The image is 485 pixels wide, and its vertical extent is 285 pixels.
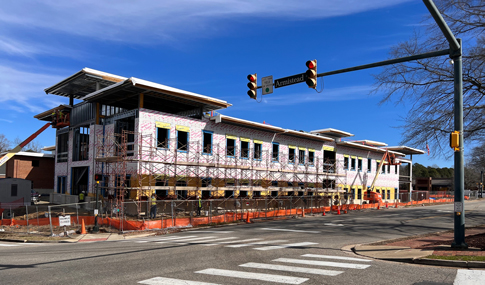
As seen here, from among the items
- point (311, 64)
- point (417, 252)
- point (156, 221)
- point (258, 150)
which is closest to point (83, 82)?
point (258, 150)

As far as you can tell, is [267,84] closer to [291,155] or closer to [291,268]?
[291,268]

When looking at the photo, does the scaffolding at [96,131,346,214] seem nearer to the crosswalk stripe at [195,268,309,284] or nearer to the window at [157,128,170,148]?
the window at [157,128,170,148]

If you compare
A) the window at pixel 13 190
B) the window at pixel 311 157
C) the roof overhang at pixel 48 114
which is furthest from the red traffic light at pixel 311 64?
the window at pixel 13 190

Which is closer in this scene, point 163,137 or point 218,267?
point 218,267

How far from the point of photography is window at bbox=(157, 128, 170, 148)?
30.2 meters

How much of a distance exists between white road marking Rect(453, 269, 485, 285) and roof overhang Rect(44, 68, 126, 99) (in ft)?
102

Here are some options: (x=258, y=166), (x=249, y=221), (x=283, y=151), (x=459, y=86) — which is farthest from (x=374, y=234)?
(x=283, y=151)

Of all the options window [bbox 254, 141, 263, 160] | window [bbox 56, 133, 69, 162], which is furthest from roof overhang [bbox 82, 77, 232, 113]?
window [bbox 56, 133, 69, 162]

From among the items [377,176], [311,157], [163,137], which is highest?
[163,137]

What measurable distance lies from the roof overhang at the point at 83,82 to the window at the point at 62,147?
14.9 feet

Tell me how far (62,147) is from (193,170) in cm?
1693

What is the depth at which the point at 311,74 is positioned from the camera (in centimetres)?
1377

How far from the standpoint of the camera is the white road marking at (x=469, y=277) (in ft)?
27.6

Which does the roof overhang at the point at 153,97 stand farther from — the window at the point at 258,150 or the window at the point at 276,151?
the window at the point at 276,151
